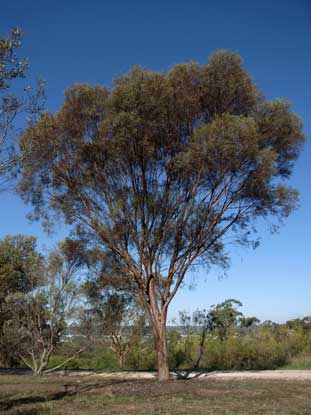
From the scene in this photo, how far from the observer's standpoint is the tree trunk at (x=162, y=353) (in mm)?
13094

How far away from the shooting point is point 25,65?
696 centimetres

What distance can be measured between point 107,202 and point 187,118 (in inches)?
149

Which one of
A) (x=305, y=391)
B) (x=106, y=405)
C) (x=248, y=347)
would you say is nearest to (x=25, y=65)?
(x=106, y=405)

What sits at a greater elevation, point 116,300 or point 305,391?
point 116,300

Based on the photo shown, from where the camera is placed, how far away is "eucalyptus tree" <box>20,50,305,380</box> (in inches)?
517

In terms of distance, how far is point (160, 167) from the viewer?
46.8ft

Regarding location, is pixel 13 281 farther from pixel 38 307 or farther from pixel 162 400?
pixel 162 400

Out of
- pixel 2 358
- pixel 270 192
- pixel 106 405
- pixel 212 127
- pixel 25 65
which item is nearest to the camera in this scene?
pixel 25 65

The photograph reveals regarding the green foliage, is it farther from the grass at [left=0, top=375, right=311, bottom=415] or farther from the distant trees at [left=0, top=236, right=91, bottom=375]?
the grass at [left=0, top=375, right=311, bottom=415]

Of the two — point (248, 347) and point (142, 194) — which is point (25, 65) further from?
point (248, 347)

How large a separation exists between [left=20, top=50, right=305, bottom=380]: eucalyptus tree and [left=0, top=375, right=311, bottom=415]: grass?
12.6ft

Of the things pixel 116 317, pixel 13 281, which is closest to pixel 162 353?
pixel 116 317

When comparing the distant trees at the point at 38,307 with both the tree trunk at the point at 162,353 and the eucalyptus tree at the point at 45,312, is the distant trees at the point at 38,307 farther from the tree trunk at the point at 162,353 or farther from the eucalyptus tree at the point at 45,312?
the tree trunk at the point at 162,353

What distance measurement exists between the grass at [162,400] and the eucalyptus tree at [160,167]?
383 cm
